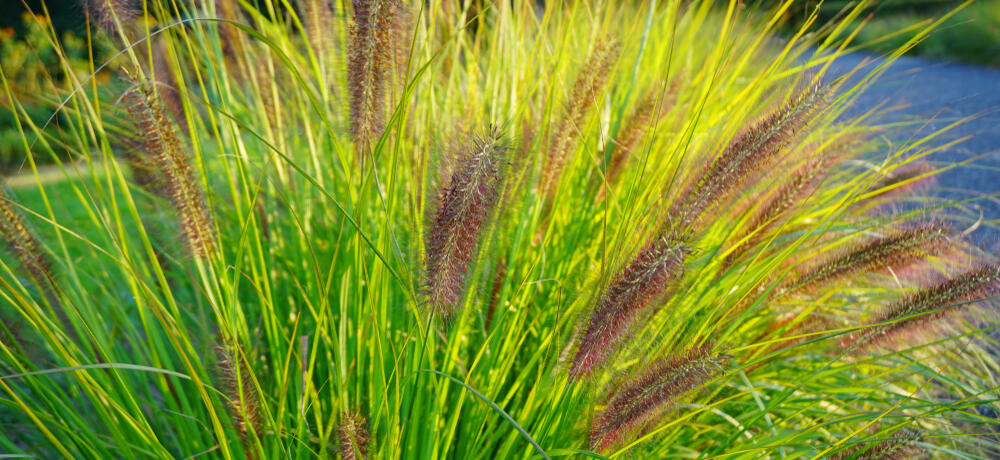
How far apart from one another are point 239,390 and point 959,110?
5.69m

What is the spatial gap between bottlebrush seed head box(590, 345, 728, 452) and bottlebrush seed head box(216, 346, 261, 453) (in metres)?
0.72

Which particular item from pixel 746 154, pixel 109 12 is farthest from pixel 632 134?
pixel 109 12

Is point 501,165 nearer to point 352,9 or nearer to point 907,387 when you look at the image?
point 352,9

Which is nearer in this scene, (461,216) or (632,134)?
(461,216)

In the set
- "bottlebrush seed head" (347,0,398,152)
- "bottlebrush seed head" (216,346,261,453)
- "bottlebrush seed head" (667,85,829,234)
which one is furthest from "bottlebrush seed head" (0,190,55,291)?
"bottlebrush seed head" (667,85,829,234)

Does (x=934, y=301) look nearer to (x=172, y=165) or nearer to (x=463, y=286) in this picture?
(x=463, y=286)

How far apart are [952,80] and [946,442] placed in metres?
7.89

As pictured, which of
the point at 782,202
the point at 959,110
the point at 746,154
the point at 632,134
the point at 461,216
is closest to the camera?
the point at 461,216

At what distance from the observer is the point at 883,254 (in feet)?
4.97

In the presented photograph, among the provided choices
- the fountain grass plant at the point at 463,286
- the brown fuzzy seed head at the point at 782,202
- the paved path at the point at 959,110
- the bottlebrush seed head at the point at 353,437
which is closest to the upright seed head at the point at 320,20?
the fountain grass plant at the point at 463,286

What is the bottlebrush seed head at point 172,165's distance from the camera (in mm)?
1212

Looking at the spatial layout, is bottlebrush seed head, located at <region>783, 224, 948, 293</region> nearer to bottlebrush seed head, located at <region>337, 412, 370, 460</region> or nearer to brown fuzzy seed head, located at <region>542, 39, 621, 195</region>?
brown fuzzy seed head, located at <region>542, 39, 621, 195</region>

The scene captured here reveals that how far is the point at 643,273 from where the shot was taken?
3.68 feet

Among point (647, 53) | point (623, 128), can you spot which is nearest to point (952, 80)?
point (647, 53)
